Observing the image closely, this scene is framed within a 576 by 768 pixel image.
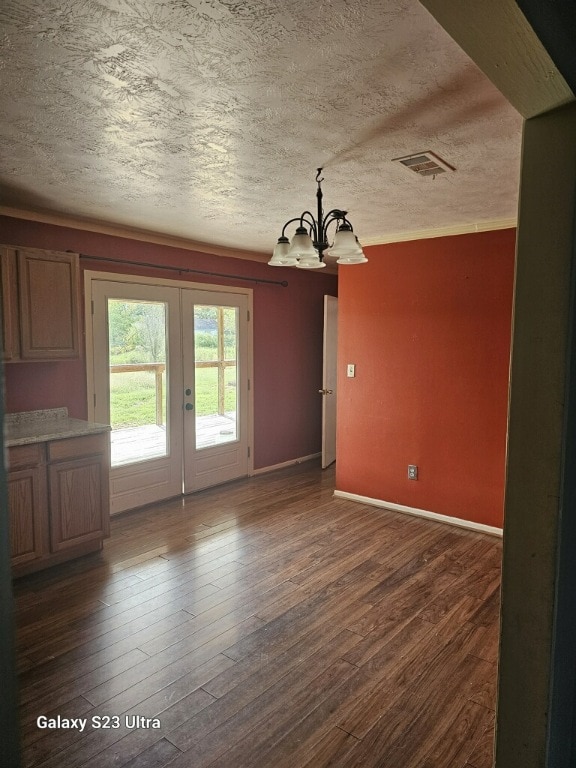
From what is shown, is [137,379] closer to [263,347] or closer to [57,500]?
[57,500]

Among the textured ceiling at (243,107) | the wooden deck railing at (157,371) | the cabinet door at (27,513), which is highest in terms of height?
the textured ceiling at (243,107)

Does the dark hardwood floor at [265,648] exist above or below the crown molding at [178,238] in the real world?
below

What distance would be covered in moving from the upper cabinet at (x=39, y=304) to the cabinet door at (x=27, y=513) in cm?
79

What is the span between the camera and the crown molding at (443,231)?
375cm

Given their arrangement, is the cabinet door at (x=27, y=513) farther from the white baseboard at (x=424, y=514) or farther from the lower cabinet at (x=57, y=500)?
the white baseboard at (x=424, y=514)

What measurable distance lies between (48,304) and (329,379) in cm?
335

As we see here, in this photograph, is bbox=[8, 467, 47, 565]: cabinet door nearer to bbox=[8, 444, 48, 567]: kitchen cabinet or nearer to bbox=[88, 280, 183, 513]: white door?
bbox=[8, 444, 48, 567]: kitchen cabinet

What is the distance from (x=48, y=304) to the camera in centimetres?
340

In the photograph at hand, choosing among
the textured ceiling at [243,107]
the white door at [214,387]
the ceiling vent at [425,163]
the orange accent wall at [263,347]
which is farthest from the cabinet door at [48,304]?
the ceiling vent at [425,163]

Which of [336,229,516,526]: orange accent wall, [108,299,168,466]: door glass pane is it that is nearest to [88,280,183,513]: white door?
[108,299,168,466]: door glass pane

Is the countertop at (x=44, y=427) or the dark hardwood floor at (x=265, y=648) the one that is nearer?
the dark hardwood floor at (x=265, y=648)

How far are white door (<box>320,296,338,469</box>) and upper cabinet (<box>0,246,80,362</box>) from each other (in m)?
2.91

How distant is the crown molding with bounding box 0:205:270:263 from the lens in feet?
11.8

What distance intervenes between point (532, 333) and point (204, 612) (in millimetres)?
2360
